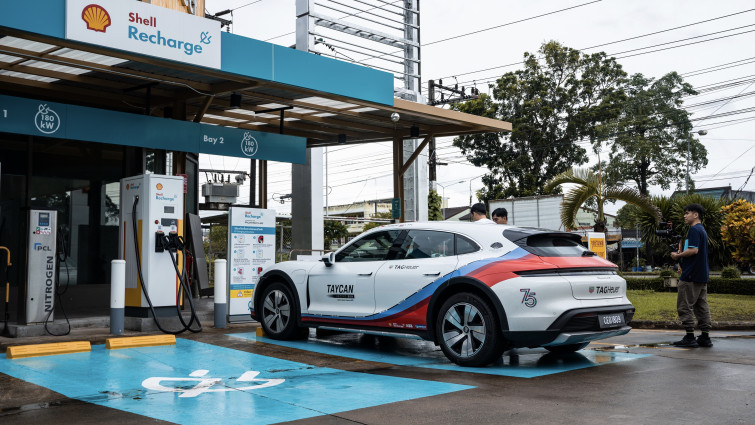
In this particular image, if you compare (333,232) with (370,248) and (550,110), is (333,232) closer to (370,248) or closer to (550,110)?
(550,110)

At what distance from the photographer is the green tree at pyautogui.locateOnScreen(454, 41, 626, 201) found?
127 feet

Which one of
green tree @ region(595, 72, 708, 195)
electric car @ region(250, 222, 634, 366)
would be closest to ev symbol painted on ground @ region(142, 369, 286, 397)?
electric car @ region(250, 222, 634, 366)

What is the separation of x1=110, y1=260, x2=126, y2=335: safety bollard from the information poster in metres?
2.47

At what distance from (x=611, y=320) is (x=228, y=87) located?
668cm

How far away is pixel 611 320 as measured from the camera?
22.8 feet

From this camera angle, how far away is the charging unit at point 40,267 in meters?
9.29

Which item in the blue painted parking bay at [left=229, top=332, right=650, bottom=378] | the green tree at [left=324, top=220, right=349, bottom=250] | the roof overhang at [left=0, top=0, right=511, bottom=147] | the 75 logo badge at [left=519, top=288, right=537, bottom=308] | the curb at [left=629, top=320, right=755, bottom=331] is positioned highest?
the roof overhang at [left=0, top=0, right=511, bottom=147]

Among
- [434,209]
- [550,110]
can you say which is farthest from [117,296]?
[550,110]

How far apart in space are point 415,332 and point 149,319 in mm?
4526

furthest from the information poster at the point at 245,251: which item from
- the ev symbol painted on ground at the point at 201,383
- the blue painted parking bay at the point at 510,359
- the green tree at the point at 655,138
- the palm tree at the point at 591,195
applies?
the green tree at the point at 655,138

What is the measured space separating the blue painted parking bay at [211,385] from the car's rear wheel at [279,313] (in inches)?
40.7

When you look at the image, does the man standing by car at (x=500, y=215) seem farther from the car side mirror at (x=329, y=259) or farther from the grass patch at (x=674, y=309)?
the grass patch at (x=674, y=309)

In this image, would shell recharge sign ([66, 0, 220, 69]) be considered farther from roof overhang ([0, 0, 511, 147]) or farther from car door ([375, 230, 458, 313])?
car door ([375, 230, 458, 313])

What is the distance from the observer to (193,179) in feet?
47.1
